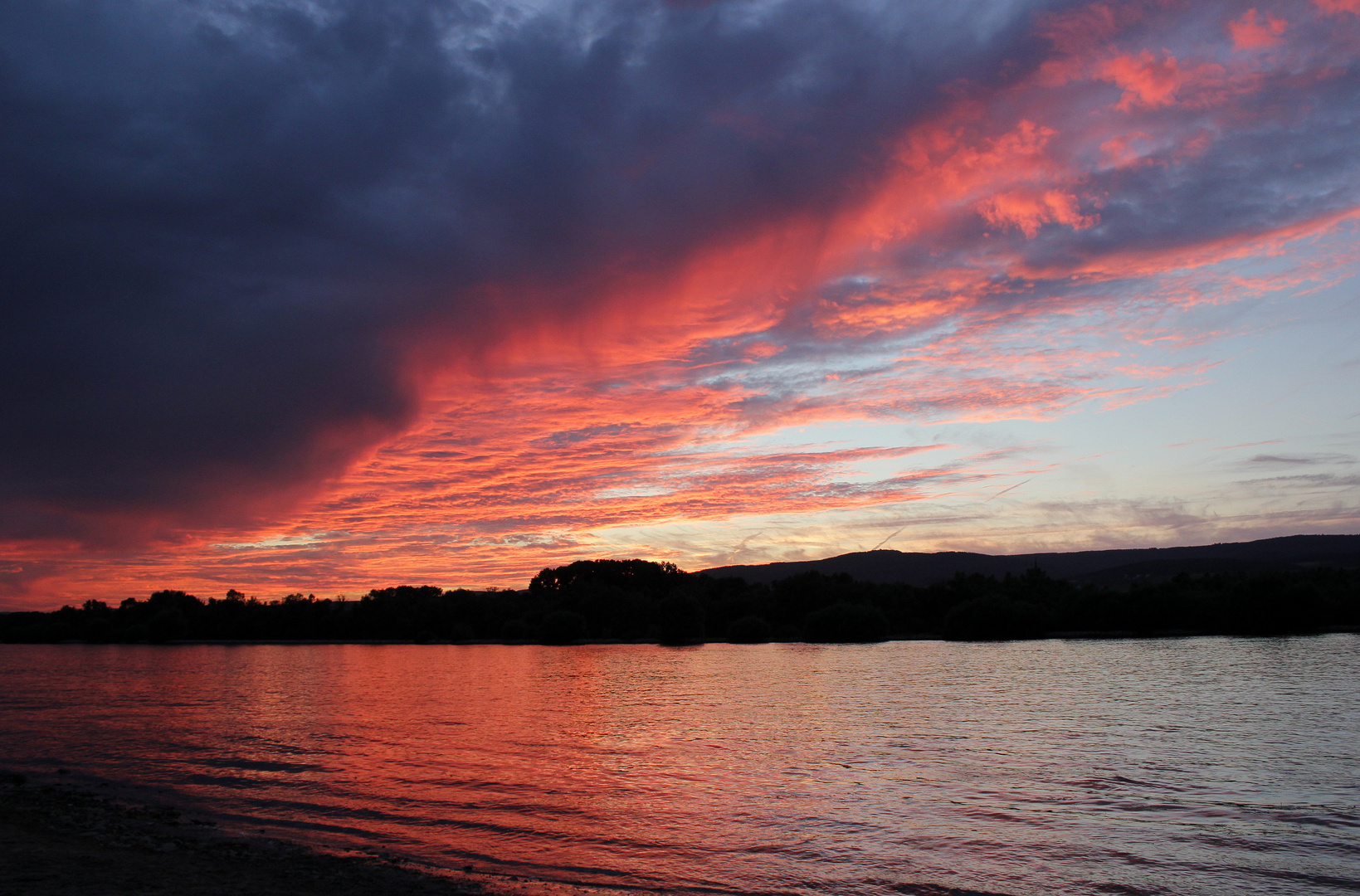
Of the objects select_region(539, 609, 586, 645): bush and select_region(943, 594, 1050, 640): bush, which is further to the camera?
select_region(539, 609, 586, 645): bush

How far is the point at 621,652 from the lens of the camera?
15750 centimetres

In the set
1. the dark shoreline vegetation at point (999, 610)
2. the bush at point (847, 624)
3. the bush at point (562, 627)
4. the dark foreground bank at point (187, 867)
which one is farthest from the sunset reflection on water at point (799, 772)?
the bush at point (562, 627)

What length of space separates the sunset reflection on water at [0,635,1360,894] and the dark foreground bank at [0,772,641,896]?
5.09 feet

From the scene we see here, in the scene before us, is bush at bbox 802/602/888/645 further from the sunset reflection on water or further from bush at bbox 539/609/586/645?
the sunset reflection on water

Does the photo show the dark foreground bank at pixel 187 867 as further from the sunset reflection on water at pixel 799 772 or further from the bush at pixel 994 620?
the bush at pixel 994 620

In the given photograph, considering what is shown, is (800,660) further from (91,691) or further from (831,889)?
(831,889)

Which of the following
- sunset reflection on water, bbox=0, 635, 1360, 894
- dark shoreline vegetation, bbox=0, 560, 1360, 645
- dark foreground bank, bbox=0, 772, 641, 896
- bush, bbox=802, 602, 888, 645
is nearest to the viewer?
dark foreground bank, bbox=0, 772, 641, 896

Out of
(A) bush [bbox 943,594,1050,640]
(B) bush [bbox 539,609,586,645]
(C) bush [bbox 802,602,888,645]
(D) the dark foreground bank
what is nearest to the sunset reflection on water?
(D) the dark foreground bank

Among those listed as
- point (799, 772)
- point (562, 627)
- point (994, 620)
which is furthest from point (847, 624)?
point (799, 772)

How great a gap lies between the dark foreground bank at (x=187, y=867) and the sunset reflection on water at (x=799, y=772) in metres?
1.55

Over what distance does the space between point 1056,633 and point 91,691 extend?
144461mm

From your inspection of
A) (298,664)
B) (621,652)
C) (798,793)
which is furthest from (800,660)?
(798,793)

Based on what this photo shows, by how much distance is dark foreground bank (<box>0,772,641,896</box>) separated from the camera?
693 inches

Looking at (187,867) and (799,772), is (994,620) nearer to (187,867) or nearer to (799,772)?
(799,772)
